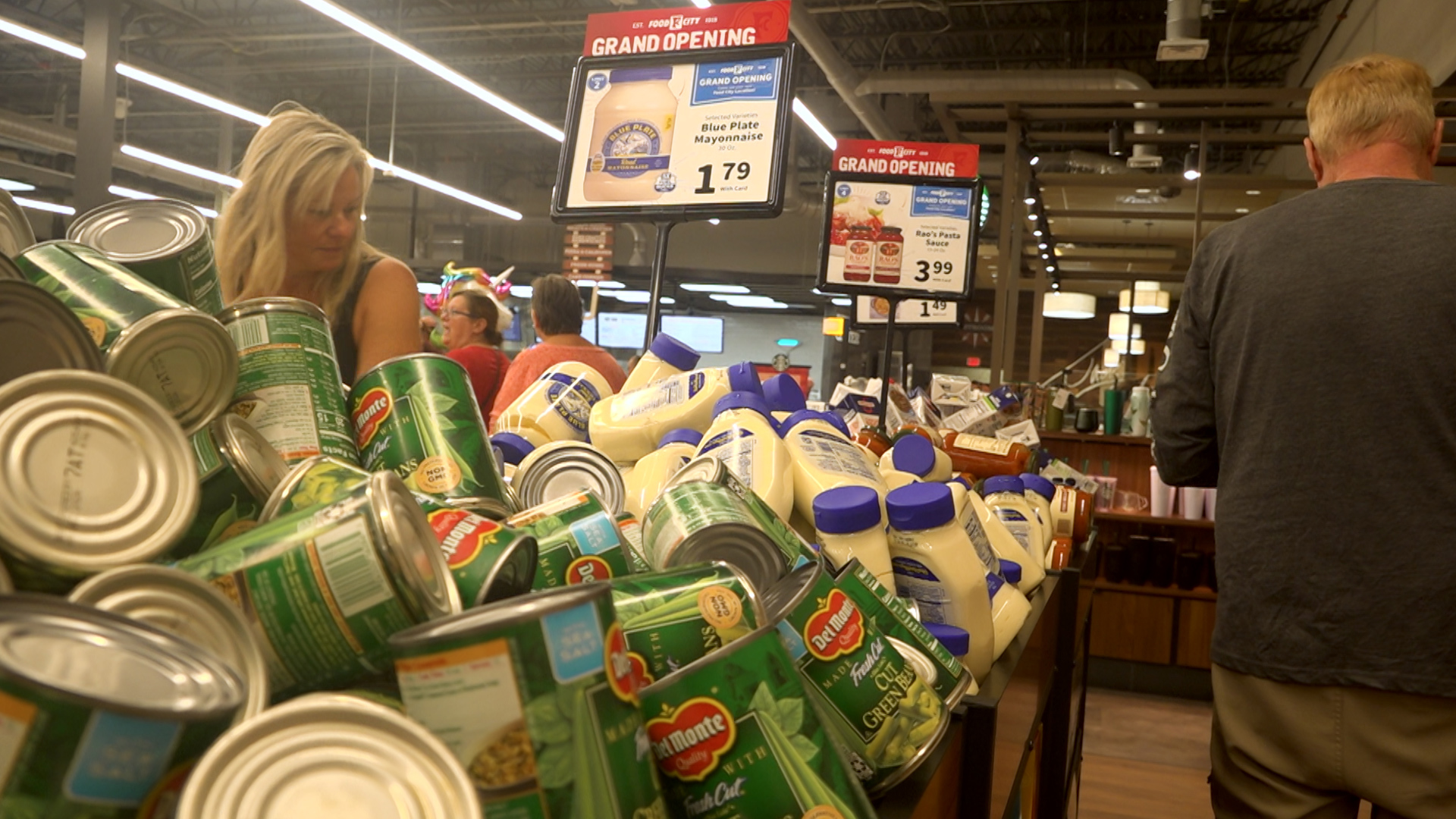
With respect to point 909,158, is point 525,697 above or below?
below

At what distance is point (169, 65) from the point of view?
14500 mm

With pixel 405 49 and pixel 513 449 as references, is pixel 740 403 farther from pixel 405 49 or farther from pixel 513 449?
pixel 405 49

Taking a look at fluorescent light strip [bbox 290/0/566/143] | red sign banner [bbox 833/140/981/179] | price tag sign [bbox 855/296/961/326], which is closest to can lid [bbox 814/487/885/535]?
price tag sign [bbox 855/296/961/326]

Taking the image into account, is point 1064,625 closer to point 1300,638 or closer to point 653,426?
point 1300,638

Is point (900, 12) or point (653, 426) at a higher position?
point (900, 12)

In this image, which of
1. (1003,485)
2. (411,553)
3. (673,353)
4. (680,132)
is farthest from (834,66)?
(411,553)

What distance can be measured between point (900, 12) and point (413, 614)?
1191 cm

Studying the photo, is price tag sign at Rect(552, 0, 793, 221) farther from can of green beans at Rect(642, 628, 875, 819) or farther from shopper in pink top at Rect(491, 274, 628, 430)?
can of green beans at Rect(642, 628, 875, 819)

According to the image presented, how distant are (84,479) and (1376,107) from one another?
215 centimetres

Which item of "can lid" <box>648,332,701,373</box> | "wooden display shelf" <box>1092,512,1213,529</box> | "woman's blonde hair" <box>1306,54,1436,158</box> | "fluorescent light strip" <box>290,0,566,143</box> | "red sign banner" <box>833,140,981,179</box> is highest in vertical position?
"fluorescent light strip" <box>290,0,566,143</box>

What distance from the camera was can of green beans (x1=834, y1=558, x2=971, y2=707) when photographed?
0.89 meters

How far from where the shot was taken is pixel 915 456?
1.97m

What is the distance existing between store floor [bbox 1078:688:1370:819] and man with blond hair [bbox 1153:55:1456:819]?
2042mm

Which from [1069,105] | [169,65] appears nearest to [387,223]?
[169,65]
